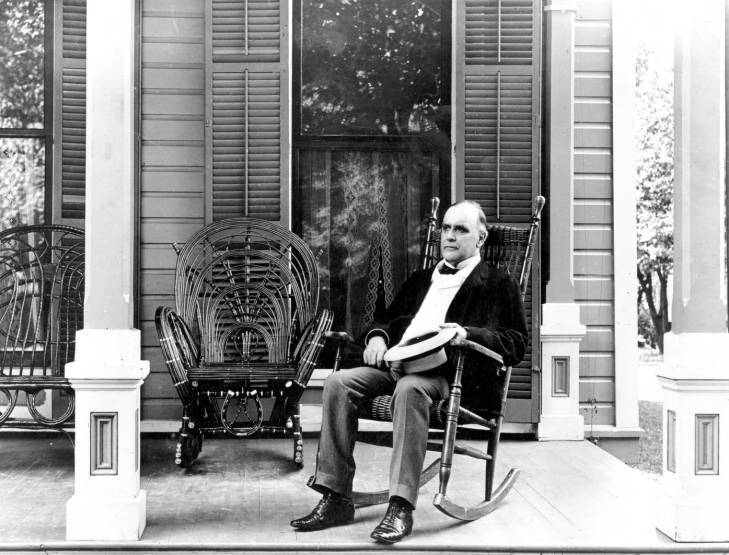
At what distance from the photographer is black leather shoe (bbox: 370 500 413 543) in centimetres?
286

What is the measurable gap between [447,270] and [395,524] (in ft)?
3.27

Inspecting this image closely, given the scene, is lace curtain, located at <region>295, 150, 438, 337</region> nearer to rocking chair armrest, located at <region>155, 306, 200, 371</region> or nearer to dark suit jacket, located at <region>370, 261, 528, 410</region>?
rocking chair armrest, located at <region>155, 306, 200, 371</region>

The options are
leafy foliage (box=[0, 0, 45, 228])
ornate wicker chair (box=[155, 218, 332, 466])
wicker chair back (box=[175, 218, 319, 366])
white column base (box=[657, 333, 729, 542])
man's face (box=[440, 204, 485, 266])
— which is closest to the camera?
white column base (box=[657, 333, 729, 542])

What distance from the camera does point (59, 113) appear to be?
465cm

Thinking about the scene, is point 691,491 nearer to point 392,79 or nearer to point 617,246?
point 617,246

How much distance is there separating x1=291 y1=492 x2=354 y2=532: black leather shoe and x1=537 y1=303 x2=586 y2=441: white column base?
1800 mm

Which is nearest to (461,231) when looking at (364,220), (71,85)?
(364,220)

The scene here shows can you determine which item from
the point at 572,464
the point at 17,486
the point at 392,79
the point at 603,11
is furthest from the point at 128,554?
the point at 603,11

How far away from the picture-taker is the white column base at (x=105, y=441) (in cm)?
288

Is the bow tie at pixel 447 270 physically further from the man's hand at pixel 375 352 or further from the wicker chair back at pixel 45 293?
the wicker chair back at pixel 45 293

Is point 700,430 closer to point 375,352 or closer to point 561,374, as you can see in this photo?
point 375,352

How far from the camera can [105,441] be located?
9.59 feet

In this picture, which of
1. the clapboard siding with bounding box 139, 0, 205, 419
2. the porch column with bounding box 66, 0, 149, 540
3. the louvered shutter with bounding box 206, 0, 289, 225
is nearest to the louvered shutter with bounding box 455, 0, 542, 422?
the louvered shutter with bounding box 206, 0, 289, 225

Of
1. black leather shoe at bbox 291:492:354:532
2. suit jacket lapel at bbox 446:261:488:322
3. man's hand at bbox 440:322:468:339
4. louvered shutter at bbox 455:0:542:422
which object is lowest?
black leather shoe at bbox 291:492:354:532
